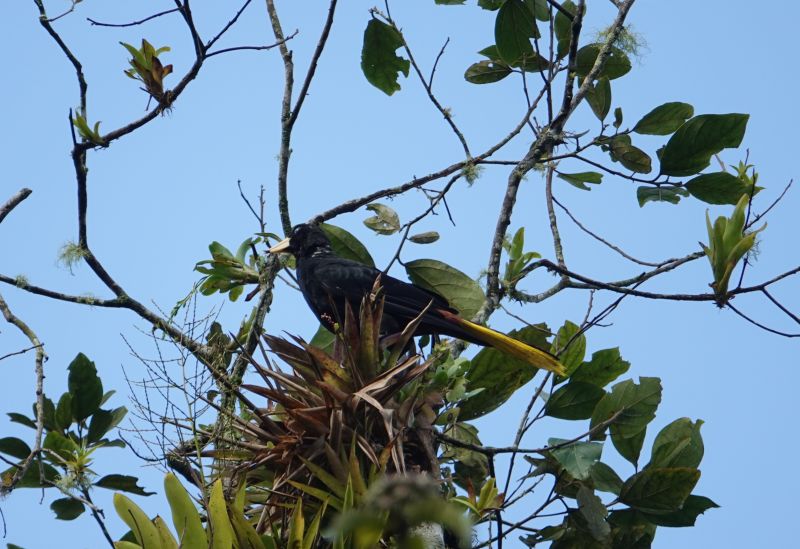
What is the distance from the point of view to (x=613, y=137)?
14.4 feet

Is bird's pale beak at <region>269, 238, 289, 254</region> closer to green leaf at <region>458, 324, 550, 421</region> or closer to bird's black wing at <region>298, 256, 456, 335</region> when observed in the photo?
bird's black wing at <region>298, 256, 456, 335</region>

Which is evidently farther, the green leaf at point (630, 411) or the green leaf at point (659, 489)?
the green leaf at point (630, 411)

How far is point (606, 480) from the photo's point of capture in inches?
136

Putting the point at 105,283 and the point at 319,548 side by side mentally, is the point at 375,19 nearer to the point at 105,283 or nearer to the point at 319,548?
the point at 105,283

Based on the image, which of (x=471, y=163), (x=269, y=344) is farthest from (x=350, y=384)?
(x=471, y=163)

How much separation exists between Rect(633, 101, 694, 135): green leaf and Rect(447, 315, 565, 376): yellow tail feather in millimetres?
1337

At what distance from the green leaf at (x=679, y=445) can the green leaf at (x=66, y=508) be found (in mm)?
2296

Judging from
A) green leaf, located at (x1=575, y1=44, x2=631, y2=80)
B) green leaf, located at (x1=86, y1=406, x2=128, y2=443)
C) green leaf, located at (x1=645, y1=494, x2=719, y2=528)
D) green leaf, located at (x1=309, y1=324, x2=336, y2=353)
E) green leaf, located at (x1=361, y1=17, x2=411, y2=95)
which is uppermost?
green leaf, located at (x1=361, y1=17, x2=411, y2=95)

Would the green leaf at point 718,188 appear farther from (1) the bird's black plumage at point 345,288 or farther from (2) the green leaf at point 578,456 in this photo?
(2) the green leaf at point 578,456

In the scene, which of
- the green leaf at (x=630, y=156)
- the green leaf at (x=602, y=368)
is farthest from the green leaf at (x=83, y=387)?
the green leaf at (x=630, y=156)

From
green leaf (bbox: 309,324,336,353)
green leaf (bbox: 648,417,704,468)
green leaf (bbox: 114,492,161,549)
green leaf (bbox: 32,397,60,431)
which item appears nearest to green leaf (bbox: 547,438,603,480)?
green leaf (bbox: 648,417,704,468)

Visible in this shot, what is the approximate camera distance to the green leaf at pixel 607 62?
4.50 metres

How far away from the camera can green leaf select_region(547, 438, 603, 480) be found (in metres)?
3.23

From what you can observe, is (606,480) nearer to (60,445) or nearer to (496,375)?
(496,375)
